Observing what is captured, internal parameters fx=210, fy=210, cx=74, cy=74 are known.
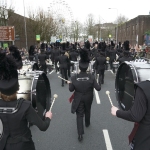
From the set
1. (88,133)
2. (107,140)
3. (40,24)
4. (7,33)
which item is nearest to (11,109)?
(107,140)

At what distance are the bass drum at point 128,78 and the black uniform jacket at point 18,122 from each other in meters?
1.52

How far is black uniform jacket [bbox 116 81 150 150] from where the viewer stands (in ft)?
7.00

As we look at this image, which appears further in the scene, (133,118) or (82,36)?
(82,36)

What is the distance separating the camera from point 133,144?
251 cm

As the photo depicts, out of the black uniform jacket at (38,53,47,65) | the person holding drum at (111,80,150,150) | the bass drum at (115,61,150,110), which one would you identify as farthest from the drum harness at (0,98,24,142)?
the black uniform jacket at (38,53,47,65)

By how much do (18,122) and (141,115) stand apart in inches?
52.5

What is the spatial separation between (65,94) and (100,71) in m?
2.33

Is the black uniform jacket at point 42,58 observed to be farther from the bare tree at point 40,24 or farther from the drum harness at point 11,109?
the bare tree at point 40,24

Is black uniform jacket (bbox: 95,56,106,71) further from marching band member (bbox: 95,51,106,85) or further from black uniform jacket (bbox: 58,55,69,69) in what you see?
black uniform jacket (bbox: 58,55,69,69)

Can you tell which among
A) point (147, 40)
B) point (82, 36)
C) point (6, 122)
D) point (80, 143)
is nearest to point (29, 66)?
point (80, 143)

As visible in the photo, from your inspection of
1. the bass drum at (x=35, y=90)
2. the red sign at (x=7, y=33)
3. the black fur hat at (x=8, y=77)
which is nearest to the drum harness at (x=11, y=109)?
the black fur hat at (x=8, y=77)

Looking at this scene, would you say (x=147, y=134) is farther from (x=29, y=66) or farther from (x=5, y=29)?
(x=5, y=29)

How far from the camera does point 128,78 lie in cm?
365

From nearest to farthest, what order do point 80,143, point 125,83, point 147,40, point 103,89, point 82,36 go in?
point 125,83 < point 80,143 < point 103,89 < point 147,40 < point 82,36
